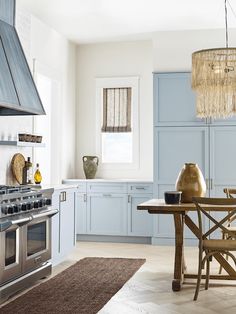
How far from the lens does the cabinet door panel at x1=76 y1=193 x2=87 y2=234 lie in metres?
6.93

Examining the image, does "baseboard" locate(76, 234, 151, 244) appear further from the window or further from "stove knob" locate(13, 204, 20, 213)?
"stove knob" locate(13, 204, 20, 213)

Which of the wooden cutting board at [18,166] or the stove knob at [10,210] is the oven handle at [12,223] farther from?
the wooden cutting board at [18,166]

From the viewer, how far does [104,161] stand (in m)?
7.43

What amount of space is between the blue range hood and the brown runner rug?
1568 mm

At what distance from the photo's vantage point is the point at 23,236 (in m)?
4.16

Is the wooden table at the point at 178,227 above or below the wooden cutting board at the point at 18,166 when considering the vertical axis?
below

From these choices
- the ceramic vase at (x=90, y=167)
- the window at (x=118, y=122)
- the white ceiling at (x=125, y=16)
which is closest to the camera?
the white ceiling at (x=125, y=16)

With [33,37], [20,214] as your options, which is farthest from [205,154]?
[20,214]

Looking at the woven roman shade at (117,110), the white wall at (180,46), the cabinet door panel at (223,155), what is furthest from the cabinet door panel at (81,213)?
the white wall at (180,46)

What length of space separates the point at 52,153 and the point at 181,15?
249 centimetres

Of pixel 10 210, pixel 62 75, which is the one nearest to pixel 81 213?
pixel 62 75

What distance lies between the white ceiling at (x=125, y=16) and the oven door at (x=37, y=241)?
8.03 ft

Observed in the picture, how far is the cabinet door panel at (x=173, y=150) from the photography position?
21.6 ft

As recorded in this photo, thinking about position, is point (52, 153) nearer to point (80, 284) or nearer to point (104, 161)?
point (104, 161)
